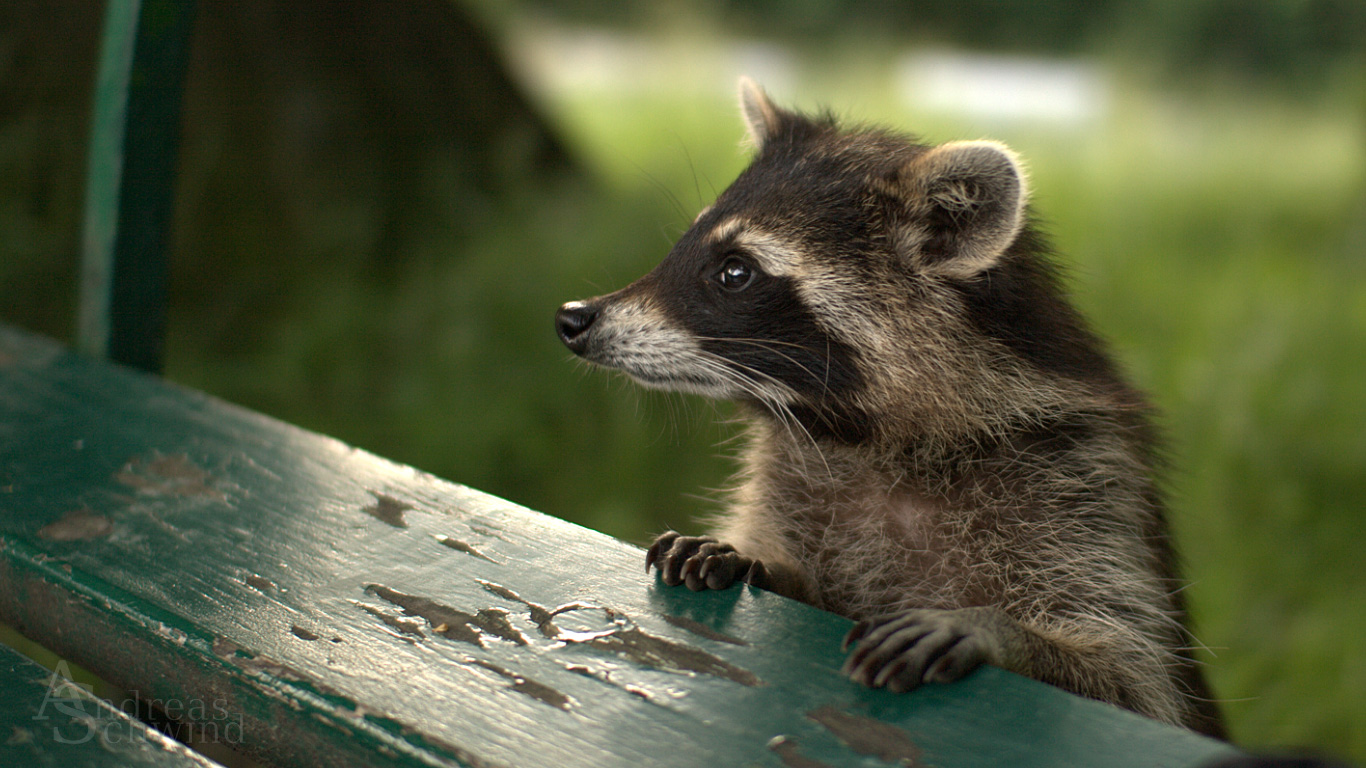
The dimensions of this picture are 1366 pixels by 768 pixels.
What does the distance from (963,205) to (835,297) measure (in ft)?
0.85

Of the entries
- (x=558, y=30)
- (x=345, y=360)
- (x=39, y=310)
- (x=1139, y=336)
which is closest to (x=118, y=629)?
(x=39, y=310)

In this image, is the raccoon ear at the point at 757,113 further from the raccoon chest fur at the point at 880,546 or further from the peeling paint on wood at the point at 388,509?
the peeling paint on wood at the point at 388,509

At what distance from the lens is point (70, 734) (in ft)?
3.41

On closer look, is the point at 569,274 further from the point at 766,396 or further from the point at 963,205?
the point at 963,205

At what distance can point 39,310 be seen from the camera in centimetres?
322

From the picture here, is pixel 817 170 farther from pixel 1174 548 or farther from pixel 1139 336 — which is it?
pixel 1139 336

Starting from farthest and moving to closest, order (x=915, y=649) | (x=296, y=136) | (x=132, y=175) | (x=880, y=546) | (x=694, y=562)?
(x=296, y=136) < (x=132, y=175) < (x=880, y=546) < (x=694, y=562) < (x=915, y=649)

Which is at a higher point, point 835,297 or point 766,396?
point 835,297

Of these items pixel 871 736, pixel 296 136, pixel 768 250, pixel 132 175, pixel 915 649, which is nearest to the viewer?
pixel 871 736

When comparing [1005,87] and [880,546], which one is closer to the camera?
[880,546]

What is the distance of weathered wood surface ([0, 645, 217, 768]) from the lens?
3.31 ft

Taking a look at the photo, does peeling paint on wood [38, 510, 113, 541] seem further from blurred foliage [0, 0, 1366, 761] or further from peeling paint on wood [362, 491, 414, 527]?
blurred foliage [0, 0, 1366, 761]

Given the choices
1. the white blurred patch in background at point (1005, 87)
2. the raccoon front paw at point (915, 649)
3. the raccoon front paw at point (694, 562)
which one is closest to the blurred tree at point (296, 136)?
the raccoon front paw at point (694, 562)

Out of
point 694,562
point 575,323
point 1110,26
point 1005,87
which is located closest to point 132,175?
point 575,323
